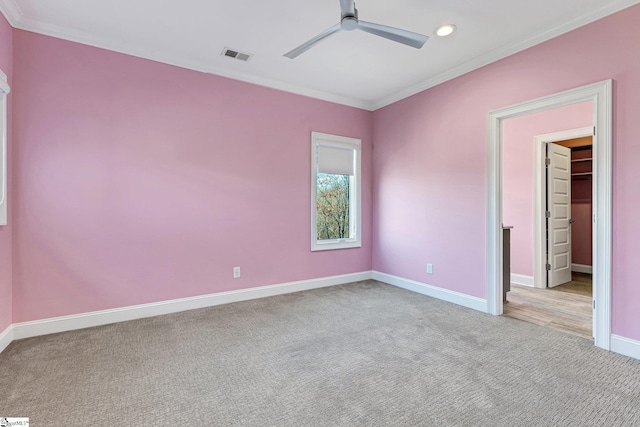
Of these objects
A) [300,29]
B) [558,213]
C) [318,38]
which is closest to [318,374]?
[318,38]

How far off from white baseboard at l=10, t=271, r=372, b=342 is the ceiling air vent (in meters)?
2.78

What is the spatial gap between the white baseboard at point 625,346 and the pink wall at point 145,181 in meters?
3.20

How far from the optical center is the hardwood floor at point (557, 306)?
10.2 ft

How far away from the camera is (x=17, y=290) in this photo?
2.75m

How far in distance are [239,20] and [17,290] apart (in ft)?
10.4

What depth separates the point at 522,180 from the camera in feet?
15.5

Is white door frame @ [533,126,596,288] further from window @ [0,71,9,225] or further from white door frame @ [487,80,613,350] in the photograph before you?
window @ [0,71,9,225]

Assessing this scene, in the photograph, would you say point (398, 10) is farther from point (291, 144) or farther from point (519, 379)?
point (519, 379)

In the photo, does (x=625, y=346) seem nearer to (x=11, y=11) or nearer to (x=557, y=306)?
(x=557, y=306)

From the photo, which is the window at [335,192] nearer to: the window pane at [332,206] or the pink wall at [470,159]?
the window pane at [332,206]

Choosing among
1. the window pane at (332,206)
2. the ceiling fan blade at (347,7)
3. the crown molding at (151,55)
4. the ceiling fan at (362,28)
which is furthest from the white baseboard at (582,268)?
the ceiling fan blade at (347,7)

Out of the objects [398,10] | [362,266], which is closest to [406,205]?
[362,266]

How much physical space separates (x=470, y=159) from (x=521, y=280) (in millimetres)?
2448

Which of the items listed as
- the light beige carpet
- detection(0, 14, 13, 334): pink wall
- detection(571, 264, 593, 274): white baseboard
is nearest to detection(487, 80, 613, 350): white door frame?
the light beige carpet
